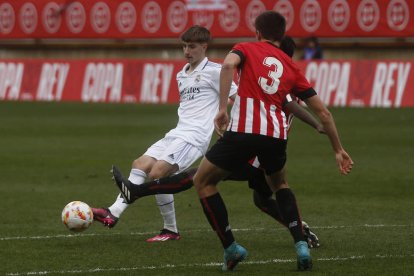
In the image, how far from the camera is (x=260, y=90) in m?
8.52

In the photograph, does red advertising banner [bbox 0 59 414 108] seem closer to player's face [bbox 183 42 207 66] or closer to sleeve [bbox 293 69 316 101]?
player's face [bbox 183 42 207 66]

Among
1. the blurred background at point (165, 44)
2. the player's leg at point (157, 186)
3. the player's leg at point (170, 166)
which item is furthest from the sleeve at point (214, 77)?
the blurred background at point (165, 44)

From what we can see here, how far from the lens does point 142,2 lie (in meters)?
37.2

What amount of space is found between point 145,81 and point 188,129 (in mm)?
20966

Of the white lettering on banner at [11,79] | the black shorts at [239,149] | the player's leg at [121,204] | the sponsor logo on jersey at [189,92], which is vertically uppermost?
the black shorts at [239,149]

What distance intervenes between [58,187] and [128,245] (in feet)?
15.7

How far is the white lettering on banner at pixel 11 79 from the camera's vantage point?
109 feet

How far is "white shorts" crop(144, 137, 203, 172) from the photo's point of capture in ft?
34.1

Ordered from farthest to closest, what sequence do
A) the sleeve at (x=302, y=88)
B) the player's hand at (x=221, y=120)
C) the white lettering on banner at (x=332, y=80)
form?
1. the white lettering on banner at (x=332, y=80)
2. the sleeve at (x=302, y=88)
3. the player's hand at (x=221, y=120)

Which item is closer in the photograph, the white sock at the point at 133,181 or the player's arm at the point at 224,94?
the player's arm at the point at 224,94

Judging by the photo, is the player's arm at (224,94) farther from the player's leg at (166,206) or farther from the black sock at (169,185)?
the player's leg at (166,206)

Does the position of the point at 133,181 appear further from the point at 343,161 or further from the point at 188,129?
the point at 343,161

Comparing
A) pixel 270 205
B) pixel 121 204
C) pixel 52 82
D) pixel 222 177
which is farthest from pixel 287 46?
pixel 52 82

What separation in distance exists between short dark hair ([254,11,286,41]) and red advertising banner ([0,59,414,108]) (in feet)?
62.7
